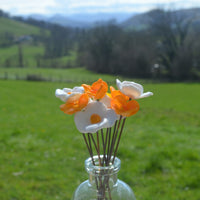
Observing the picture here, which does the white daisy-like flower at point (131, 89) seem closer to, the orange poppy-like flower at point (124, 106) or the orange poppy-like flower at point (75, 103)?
the orange poppy-like flower at point (124, 106)

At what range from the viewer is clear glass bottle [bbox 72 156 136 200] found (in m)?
1.02

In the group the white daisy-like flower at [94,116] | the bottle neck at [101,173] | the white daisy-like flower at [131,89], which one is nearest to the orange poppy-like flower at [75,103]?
the white daisy-like flower at [94,116]

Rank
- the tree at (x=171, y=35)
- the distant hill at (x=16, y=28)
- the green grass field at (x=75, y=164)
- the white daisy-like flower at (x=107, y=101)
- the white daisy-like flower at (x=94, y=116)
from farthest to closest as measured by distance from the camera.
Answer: the distant hill at (x=16, y=28), the tree at (x=171, y=35), the green grass field at (x=75, y=164), the white daisy-like flower at (x=107, y=101), the white daisy-like flower at (x=94, y=116)

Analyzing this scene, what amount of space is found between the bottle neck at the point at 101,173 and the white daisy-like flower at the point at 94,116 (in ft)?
0.69

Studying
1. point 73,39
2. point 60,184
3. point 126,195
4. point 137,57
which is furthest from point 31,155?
point 73,39

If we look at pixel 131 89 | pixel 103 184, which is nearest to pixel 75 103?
pixel 131 89

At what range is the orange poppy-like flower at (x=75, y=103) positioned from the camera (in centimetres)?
92

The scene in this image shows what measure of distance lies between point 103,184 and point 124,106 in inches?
13.7

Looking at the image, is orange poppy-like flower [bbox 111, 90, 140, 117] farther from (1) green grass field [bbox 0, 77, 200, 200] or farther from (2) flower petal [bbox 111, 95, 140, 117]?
(1) green grass field [bbox 0, 77, 200, 200]

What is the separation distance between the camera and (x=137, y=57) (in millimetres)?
26281

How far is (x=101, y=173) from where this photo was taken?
1018mm

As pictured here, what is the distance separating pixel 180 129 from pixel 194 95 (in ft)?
46.5

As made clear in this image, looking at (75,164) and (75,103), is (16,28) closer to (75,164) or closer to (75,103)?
(75,164)

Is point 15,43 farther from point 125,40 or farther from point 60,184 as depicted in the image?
point 60,184
